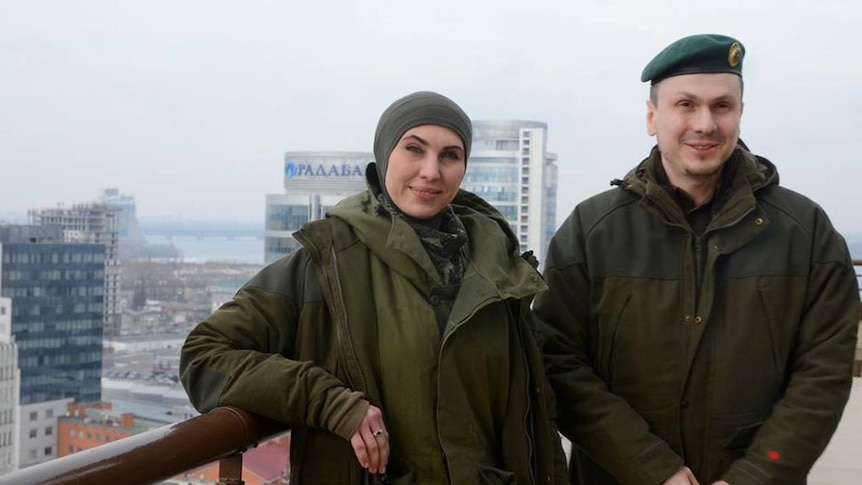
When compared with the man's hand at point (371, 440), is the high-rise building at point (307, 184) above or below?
above

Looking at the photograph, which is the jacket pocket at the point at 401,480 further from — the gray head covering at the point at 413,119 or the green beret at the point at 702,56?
the green beret at the point at 702,56

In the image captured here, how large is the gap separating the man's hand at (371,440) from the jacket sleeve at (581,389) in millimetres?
477

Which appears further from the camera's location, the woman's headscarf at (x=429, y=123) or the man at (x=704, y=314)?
the man at (x=704, y=314)

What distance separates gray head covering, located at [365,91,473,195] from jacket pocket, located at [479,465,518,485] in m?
0.50

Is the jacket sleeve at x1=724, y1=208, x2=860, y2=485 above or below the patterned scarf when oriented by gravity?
below

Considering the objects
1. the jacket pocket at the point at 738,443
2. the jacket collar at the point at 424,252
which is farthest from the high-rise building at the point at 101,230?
the jacket pocket at the point at 738,443

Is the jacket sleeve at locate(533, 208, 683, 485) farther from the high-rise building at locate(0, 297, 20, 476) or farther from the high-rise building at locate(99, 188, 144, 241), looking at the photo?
the high-rise building at locate(99, 188, 144, 241)

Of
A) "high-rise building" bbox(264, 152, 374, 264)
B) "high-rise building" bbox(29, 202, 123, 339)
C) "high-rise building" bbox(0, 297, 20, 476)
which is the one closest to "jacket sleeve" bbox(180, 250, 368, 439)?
"high-rise building" bbox(264, 152, 374, 264)

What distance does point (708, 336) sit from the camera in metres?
1.62

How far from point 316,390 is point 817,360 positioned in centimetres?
90

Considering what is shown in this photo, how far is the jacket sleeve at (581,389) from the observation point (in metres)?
1.60

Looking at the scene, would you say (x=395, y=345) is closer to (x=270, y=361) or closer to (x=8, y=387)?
(x=270, y=361)

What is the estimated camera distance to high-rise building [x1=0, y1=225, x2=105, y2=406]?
47.9 m

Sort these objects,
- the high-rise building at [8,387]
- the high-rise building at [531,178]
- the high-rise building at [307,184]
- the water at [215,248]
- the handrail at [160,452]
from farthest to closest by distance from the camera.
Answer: the water at [215,248]
the high-rise building at [8,387]
the high-rise building at [307,184]
the high-rise building at [531,178]
the handrail at [160,452]
